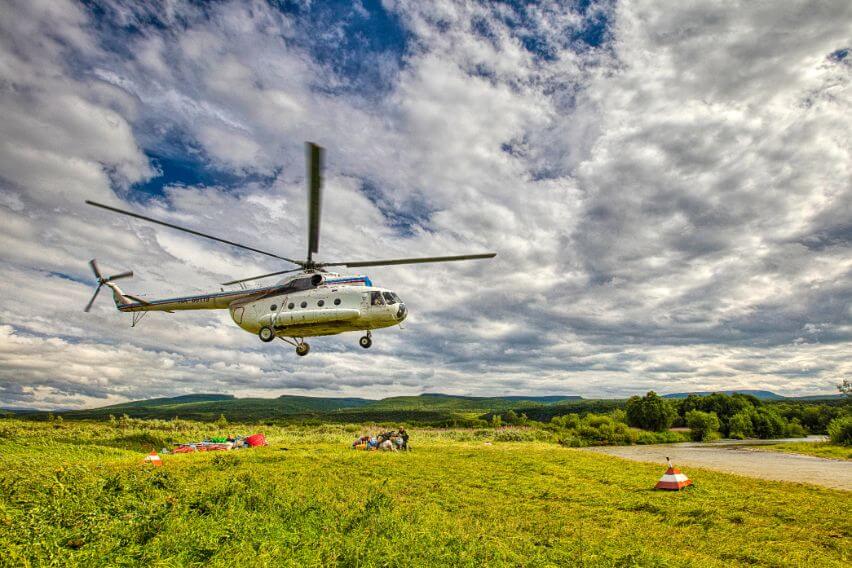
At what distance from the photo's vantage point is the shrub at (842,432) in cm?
3597

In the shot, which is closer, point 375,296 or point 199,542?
point 199,542

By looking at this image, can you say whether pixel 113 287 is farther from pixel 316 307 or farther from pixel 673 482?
pixel 673 482

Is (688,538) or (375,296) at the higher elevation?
(375,296)

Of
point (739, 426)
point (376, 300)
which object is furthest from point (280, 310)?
point (739, 426)

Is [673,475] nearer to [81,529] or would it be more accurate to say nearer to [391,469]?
[391,469]

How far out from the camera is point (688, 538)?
9.59 meters

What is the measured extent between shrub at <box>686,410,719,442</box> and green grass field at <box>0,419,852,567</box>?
4474 cm

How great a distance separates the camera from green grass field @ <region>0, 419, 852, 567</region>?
671 cm

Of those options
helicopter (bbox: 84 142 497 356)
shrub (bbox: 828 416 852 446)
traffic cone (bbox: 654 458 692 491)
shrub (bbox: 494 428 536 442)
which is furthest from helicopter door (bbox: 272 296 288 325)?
shrub (bbox: 828 416 852 446)

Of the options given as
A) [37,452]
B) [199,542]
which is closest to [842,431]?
[199,542]

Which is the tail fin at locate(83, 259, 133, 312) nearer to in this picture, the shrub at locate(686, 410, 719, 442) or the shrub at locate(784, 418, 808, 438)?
the shrub at locate(686, 410, 719, 442)

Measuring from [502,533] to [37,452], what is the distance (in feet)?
78.9

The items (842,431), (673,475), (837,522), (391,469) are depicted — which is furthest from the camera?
(842,431)

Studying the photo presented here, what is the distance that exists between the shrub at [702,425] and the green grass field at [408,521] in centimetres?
4474
